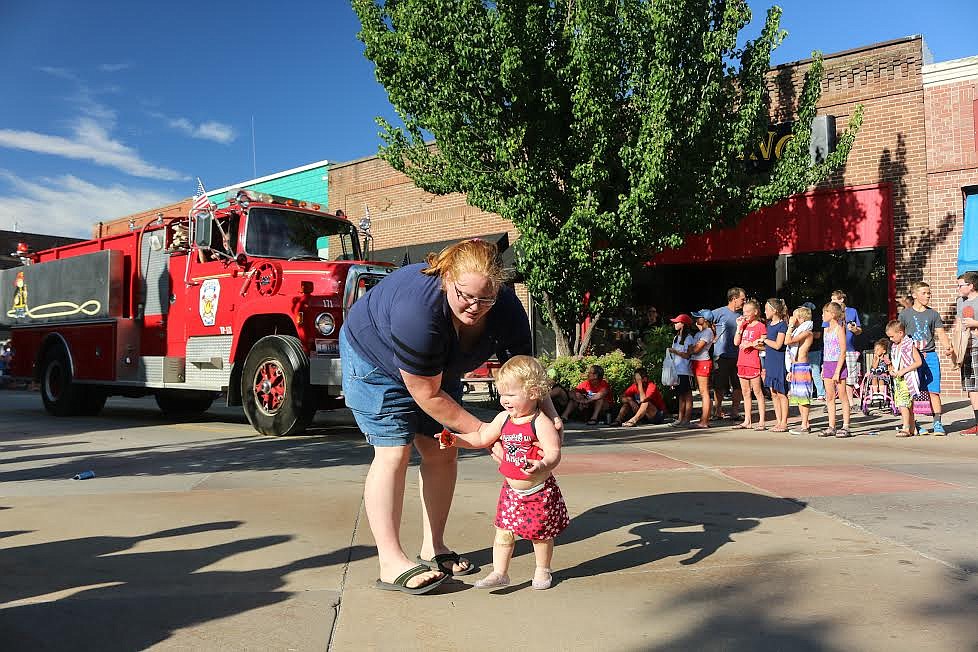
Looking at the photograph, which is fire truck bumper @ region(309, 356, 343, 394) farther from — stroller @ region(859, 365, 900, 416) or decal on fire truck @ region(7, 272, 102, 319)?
stroller @ region(859, 365, 900, 416)

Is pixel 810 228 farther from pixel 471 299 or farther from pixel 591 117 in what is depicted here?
pixel 471 299

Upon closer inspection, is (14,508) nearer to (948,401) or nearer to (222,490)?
(222,490)

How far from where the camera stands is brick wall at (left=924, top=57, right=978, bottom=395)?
1380 cm

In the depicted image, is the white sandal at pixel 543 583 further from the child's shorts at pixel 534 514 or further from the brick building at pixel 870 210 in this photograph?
the brick building at pixel 870 210

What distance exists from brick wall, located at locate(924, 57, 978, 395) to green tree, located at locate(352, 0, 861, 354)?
7.75 ft

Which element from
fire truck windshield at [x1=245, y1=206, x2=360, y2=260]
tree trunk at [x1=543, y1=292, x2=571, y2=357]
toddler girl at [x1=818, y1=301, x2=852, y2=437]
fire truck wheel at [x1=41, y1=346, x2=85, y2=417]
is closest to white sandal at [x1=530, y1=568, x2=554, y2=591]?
toddler girl at [x1=818, y1=301, x2=852, y2=437]

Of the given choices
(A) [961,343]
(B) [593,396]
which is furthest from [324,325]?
(A) [961,343]

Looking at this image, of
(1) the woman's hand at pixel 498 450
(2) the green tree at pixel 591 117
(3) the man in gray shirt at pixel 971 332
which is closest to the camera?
(1) the woman's hand at pixel 498 450

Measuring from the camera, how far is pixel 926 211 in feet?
46.5

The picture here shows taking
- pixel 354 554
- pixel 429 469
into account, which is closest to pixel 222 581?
pixel 354 554

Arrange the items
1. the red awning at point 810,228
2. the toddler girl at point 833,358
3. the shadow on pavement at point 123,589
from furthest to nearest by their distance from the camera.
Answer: the red awning at point 810,228 → the toddler girl at point 833,358 → the shadow on pavement at point 123,589

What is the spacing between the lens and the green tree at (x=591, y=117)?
39.1 ft

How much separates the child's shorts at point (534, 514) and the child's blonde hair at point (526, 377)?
0.43 meters

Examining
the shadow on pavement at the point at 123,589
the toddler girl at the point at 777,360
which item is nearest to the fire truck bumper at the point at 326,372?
the shadow on pavement at the point at 123,589
